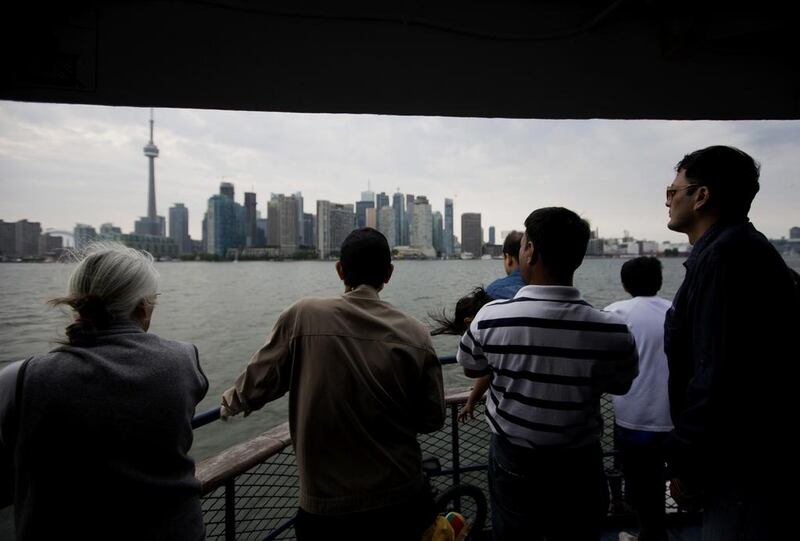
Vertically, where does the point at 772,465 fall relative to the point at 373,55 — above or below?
below

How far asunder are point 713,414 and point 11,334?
79.2 feet

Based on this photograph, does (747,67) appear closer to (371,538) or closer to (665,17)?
(665,17)

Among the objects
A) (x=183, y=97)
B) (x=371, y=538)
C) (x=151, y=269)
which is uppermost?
(x=183, y=97)

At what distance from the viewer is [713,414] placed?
108cm

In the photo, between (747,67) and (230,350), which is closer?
(747,67)

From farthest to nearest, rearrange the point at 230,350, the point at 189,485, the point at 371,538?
the point at 230,350 → the point at 371,538 → the point at 189,485

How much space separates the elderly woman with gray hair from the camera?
0.98 meters

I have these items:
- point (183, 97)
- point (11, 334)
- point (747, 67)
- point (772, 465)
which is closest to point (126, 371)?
point (183, 97)

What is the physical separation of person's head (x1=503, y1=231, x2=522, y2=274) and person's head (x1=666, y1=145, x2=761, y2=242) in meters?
0.93

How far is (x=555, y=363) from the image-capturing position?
1318 mm

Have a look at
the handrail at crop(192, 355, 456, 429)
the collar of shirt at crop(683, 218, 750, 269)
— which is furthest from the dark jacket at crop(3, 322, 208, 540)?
the collar of shirt at crop(683, 218, 750, 269)

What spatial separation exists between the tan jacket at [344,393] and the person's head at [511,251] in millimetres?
1072

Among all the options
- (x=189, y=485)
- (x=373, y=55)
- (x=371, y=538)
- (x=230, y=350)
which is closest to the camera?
(x=189, y=485)

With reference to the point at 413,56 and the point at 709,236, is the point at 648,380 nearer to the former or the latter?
the point at 709,236
